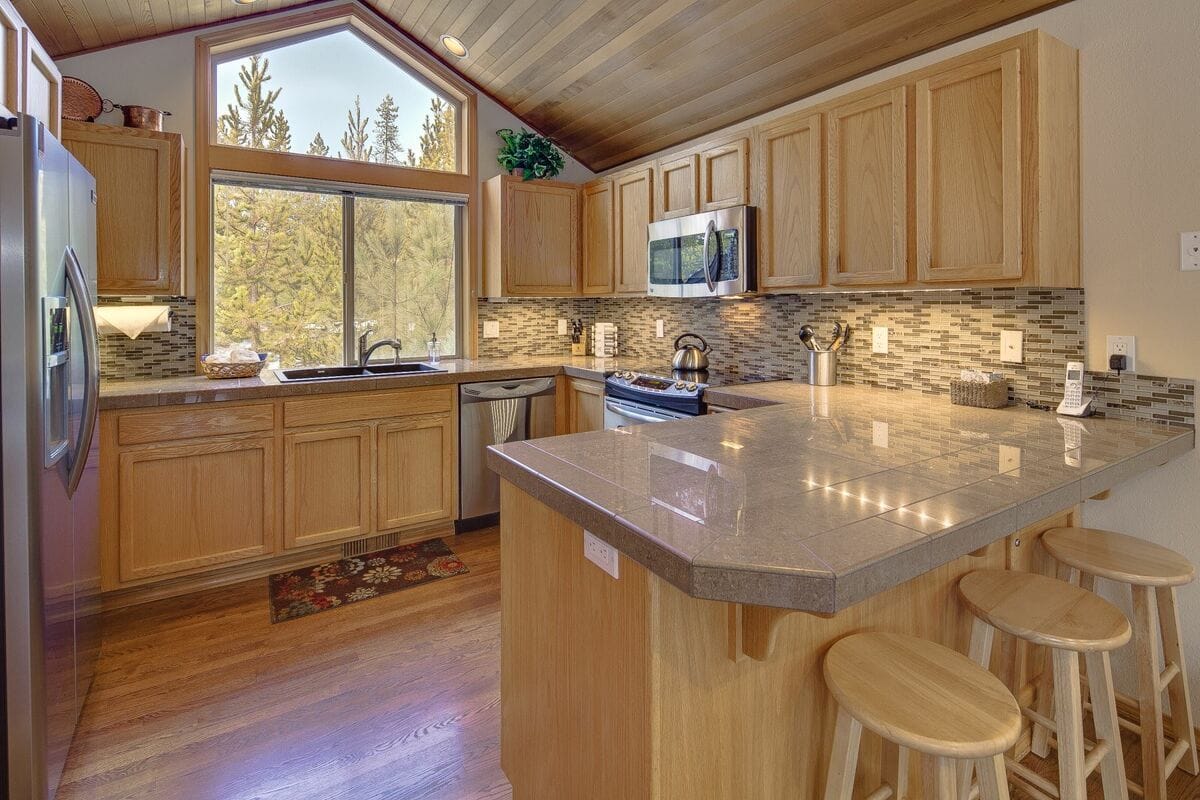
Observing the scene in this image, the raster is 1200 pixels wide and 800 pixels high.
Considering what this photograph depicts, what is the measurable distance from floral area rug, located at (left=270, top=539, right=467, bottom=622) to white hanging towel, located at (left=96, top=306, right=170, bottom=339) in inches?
52.5

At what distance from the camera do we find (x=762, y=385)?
2.95 metres

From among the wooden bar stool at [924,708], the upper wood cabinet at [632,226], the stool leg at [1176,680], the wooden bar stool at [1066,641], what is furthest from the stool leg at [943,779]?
the upper wood cabinet at [632,226]

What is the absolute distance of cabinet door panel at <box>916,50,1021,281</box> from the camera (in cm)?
197

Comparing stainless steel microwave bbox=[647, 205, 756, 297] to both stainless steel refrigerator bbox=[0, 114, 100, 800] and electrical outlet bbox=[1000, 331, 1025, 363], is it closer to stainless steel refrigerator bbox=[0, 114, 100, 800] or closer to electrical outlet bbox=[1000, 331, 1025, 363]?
electrical outlet bbox=[1000, 331, 1025, 363]

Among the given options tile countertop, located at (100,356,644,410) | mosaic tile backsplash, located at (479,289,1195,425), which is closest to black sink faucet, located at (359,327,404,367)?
tile countertop, located at (100,356,644,410)

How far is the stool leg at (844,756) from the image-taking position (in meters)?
1.14

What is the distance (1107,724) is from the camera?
1.41 metres

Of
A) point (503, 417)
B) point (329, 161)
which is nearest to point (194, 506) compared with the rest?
point (503, 417)

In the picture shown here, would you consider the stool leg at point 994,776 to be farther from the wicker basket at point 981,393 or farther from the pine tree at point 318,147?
the pine tree at point 318,147

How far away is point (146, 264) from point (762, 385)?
294cm

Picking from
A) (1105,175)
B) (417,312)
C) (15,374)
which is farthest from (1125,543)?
(417,312)

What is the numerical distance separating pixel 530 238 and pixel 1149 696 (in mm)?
3532

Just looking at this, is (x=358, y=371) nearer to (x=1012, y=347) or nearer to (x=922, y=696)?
(x=1012, y=347)

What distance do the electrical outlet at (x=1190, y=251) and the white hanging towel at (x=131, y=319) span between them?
3978 millimetres
